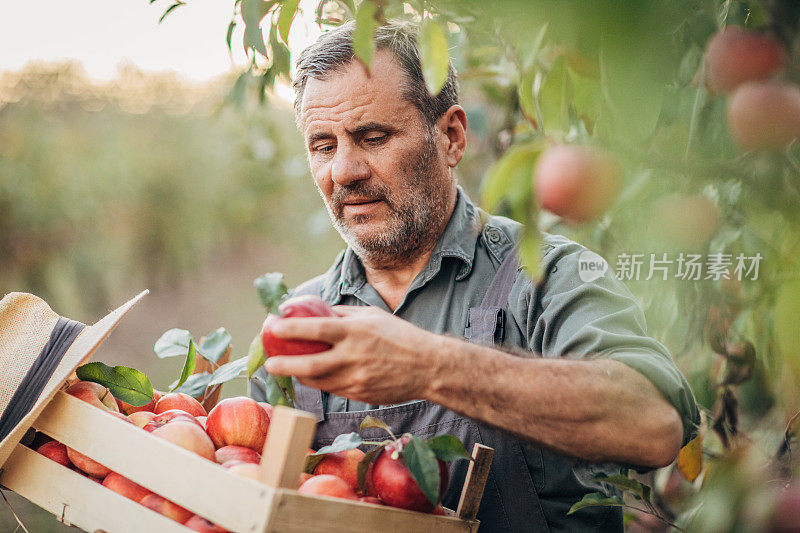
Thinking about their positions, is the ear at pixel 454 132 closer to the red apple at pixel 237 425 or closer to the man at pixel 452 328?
the man at pixel 452 328

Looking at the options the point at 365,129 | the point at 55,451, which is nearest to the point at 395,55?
the point at 365,129

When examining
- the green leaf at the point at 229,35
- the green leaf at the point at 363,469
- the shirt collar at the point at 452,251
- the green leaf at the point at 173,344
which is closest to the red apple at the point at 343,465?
the green leaf at the point at 363,469

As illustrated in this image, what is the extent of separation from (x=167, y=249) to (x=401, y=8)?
546 centimetres

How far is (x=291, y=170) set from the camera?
3.24 meters

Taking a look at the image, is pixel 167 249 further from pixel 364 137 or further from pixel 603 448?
pixel 603 448

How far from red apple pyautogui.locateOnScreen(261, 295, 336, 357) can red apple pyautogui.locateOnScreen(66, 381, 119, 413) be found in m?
0.34

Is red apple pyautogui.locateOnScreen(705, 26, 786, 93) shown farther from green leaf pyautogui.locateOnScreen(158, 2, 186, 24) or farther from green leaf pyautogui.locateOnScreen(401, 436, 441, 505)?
green leaf pyautogui.locateOnScreen(158, 2, 186, 24)

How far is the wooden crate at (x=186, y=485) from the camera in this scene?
84 cm

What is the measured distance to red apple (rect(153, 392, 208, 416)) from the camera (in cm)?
128

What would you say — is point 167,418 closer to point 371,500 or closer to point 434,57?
point 371,500

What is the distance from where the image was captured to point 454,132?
71.2 inches

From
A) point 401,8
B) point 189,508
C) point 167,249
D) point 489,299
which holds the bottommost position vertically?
point 167,249

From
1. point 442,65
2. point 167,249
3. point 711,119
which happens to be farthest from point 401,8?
point 167,249

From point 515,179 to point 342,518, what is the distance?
23.2 inches
